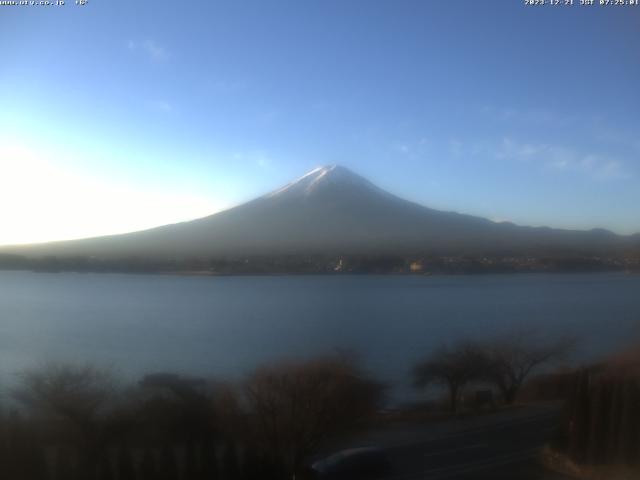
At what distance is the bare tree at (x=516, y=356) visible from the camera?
21.2 ft

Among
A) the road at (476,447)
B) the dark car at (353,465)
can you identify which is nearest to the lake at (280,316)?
the road at (476,447)

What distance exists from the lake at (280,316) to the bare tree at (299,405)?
0.25 metres

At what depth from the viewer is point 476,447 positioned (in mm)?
5574

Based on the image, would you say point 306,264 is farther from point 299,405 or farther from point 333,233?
point 299,405

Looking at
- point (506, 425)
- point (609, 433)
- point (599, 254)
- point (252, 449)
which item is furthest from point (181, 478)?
point (599, 254)

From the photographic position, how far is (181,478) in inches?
193

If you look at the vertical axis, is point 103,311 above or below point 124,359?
above

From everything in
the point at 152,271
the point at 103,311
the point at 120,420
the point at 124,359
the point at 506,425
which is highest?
the point at 152,271

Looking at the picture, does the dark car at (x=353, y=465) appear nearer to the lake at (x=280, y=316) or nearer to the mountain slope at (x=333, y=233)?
the lake at (x=280, y=316)

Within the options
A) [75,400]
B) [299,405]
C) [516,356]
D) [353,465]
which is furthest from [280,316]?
[516,356]

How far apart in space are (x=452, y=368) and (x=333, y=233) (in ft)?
7.74

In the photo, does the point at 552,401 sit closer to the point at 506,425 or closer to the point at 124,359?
the point at 506,425

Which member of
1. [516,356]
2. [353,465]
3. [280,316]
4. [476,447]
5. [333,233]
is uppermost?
[333,233]

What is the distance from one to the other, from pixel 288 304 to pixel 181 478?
2.28 m
